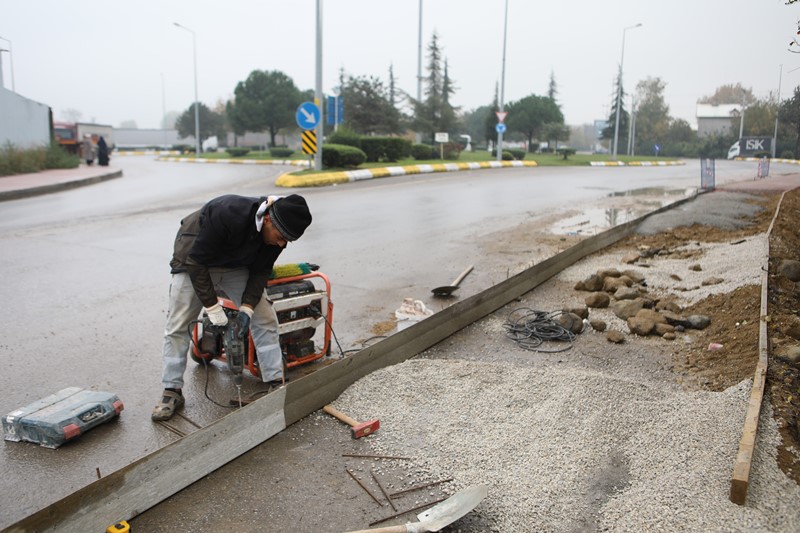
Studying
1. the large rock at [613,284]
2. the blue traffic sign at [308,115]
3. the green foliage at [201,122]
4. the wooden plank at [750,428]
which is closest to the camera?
the wooden plank at [750,428]

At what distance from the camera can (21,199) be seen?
53.8 feet

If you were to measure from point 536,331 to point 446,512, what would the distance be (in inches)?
128

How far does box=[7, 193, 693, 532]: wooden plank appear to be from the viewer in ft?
9.11

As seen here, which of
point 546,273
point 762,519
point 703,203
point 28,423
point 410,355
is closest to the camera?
point 762,519

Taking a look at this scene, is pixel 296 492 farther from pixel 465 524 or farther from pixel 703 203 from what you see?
pixel 703 203

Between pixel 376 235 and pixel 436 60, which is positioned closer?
pixel 376 235

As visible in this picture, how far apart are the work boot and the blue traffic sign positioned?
1551cm

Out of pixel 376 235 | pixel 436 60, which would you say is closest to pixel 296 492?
pixel 376 235

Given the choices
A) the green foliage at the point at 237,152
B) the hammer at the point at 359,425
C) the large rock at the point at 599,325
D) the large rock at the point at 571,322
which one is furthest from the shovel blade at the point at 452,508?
the green foliage at the point at 237,152

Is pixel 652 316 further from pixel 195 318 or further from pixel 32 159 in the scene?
pixel 32 159

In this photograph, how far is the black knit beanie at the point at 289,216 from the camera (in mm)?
3742

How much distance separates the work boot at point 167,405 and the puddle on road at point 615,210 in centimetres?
845

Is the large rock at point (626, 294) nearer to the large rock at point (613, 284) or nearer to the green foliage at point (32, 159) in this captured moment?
the large rock at point (613, 284)

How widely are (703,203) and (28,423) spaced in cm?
1505
